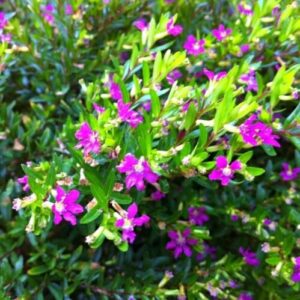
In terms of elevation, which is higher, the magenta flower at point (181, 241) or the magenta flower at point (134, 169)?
the magenta flower at point (134, 169)

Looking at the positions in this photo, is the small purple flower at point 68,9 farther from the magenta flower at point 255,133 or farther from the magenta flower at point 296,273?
the magenta flower at point 296,273

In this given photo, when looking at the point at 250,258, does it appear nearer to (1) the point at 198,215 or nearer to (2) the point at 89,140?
(1) the point at 198,215

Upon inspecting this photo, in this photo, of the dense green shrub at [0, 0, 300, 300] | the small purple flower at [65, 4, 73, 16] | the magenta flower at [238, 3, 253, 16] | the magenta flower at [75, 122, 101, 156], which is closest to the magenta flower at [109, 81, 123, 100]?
the dense green shrub at [0, 0, 300, 300]

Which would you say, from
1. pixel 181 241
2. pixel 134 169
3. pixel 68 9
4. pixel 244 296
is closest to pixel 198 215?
pixel 181 241

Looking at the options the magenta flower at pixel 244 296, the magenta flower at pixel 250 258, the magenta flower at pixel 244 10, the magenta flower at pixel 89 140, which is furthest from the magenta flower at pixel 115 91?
the magenta flower at pixel 244 296

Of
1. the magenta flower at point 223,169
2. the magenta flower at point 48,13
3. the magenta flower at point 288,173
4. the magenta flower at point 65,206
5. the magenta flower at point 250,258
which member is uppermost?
the magenta flower at point 48,13

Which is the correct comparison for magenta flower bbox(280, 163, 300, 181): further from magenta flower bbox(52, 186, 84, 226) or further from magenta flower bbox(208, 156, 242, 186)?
magenta flower bbox(52, 186, 84, 226)

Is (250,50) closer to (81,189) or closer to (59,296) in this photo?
(81,189)

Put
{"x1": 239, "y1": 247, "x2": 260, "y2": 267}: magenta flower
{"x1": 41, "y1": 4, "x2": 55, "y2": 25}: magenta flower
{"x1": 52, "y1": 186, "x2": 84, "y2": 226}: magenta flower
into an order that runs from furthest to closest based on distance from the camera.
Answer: {"x1": 41, "y1": 4, "x2": 55, "y2": 25}: magenta flower < {"x1": 239, "y1": 247, "x2": 260, "y2": 267}: magenta flower < {"x1": 52, "y1": 186, "x2": 84, "y2": 226}: magenta flower
